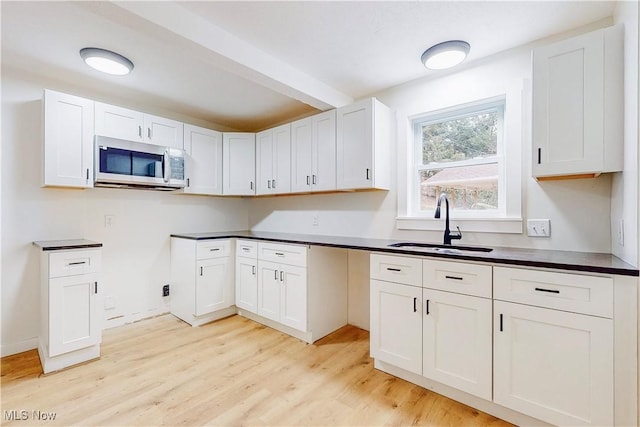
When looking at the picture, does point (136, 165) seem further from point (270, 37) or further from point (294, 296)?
point (294, 296)

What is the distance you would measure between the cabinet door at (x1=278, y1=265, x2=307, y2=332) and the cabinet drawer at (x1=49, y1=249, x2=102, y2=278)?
59.8 inches

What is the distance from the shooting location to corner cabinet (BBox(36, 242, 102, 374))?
2.14 metres

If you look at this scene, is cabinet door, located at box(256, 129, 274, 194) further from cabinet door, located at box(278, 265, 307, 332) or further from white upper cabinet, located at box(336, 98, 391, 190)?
cabinet door, located at box(278, 265, 307, 332)

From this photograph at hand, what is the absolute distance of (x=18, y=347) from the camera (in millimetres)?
2434

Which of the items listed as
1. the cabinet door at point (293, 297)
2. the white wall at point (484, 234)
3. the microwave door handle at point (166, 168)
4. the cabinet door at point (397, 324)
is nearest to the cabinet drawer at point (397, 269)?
the cabinet door at point (397, 324)

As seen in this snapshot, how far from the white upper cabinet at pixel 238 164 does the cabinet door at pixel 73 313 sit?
5.53 ft

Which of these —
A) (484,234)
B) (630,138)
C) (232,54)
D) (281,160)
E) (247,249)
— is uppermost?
(232,54)

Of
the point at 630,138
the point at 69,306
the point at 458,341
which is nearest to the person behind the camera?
the point at 630,138

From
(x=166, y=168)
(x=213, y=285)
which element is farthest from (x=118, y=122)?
(x=213, y=285)

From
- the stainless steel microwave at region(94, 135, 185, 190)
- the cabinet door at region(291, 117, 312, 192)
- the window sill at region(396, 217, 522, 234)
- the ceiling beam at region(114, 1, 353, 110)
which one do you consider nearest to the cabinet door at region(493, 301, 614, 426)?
the window sill at region(396, 217, 522, 234)

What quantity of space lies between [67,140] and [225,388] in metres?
2.38

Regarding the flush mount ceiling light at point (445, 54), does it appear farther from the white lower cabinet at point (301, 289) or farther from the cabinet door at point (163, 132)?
the cabinet door at point (163, 132)

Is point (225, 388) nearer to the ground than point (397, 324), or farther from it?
nearer to the ground

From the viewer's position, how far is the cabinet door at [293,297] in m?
2.61
